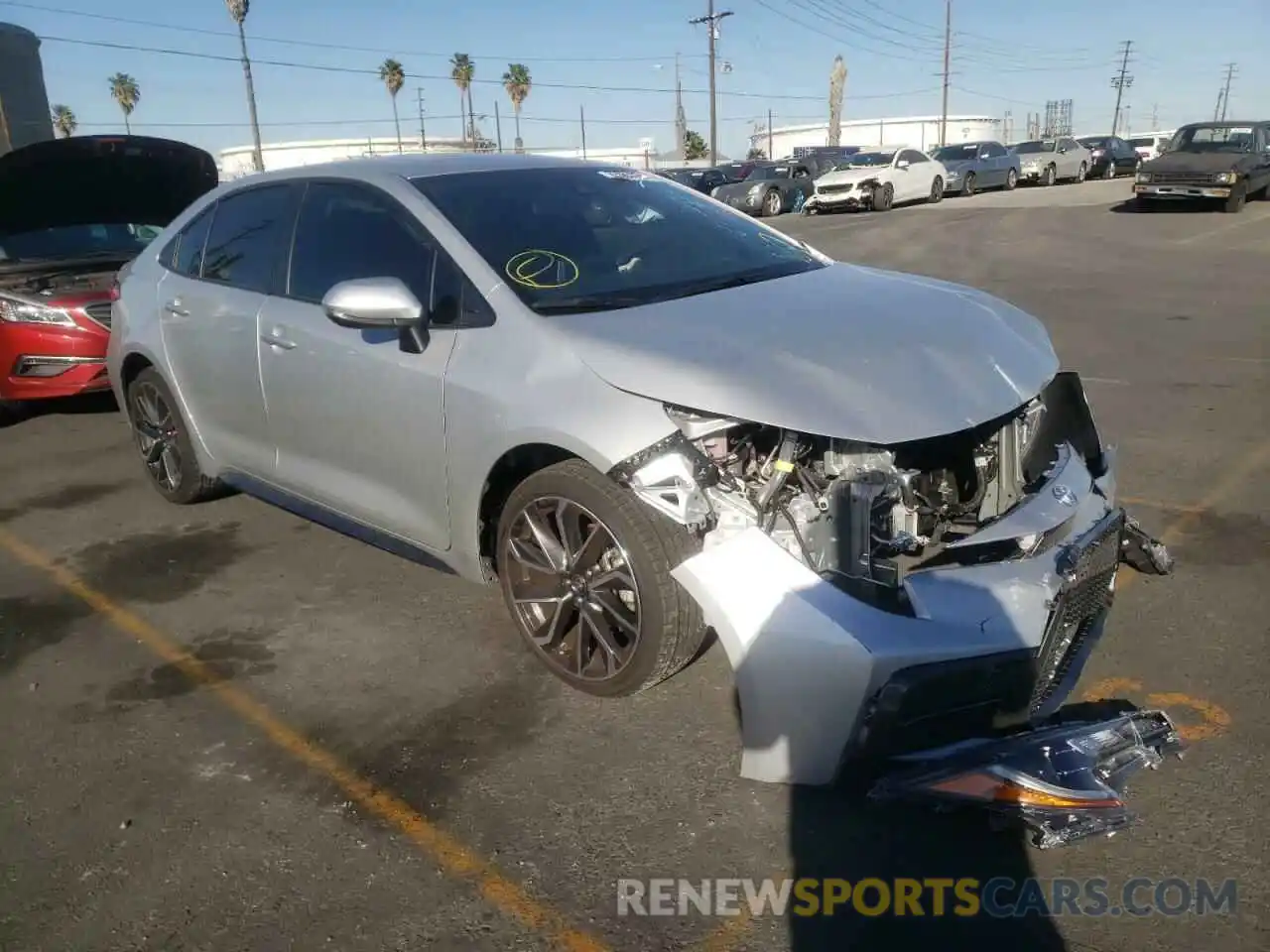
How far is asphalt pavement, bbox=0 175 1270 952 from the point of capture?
7.97 feet

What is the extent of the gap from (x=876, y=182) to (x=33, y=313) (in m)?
22.5

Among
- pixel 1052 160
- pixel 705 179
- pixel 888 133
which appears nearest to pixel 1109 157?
pixel 1052 160

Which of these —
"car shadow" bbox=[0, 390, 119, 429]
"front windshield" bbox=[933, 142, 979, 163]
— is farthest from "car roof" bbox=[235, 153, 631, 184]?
"front windshield" bbox=[933, 142, 979, 163]

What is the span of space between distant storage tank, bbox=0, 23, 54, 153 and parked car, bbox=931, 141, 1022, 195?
2643cm

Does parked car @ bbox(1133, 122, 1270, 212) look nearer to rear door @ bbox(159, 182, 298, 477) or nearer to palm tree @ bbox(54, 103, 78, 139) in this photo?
rear door @ bbox(159, 182, 298, 477)

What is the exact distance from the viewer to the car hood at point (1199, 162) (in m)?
19.8

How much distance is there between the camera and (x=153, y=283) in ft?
16.7

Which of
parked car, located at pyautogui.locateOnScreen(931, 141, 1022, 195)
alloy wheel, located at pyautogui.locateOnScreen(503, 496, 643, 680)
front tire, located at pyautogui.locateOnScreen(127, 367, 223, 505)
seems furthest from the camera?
parked car, located at pyautogui.locateOnScreen(931, 141, 1022, 195)

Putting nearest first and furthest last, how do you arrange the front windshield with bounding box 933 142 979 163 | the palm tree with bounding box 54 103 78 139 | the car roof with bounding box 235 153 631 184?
the car roof with bounding box 235 153 631 184 → the front windshield with bounding box 933 142 979 163 → the palm tree with bounding box 54 103 78 139

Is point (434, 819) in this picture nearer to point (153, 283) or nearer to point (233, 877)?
point (233, 877)

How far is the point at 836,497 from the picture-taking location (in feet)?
9.09

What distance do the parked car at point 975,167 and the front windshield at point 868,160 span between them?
2.61 m

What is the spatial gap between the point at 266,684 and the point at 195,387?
179cm

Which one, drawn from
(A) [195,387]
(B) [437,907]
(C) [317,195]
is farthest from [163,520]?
(B) [437,907]
